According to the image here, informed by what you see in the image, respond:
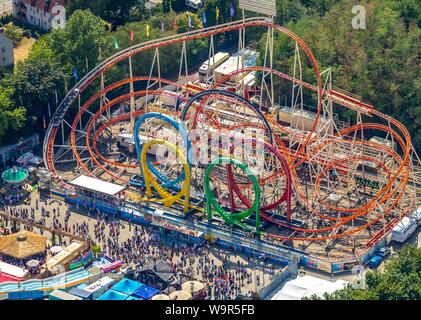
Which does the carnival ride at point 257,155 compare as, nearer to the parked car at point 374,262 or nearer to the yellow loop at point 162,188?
the yellow loop at point 162,188

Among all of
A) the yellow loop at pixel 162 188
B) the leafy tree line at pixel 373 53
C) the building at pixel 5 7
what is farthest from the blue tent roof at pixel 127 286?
the building at pixel 5 7

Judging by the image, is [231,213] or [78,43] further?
[78,43]

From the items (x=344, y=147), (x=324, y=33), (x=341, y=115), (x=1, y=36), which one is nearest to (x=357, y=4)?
(x=324, y=33)

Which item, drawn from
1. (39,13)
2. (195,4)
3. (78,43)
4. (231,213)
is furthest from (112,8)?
(231,213)

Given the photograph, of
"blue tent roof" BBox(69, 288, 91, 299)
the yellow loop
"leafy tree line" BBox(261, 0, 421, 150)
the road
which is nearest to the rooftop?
the yellow loop

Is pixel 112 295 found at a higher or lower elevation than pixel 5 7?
lower

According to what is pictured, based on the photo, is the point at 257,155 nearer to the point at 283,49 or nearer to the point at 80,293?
Result: the point at 283,49

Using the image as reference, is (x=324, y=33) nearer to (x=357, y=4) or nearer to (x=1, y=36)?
(x=357, y=4)

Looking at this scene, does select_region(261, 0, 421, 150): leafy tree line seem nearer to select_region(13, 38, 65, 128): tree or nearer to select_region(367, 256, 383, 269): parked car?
select_region(367, 256, 383, 269): parked car
